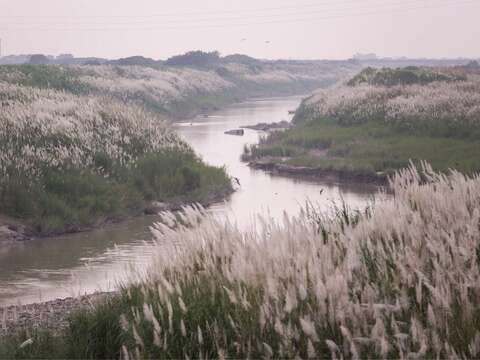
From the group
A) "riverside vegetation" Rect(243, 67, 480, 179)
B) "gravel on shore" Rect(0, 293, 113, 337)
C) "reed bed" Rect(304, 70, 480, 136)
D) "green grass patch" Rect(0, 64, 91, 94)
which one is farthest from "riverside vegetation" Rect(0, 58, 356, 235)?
"green grass patch" Rect(0, 64, 91, 94)

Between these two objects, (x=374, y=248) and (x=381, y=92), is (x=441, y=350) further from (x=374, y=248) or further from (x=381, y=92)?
(x=381, y=92)

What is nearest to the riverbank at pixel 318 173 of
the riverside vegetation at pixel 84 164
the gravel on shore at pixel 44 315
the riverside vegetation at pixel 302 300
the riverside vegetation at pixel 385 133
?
the riverside vegetation at pixel 385 133

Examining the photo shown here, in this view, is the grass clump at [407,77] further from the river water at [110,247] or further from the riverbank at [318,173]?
the river water at [110,247]

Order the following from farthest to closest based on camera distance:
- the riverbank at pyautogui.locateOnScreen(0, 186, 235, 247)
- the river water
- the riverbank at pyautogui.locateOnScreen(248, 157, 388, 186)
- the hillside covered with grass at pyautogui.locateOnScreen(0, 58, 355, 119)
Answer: the hillside covered with grass at pyautogui.locateOnScreen(0, 58, 355, 119) < the riverbank at pyautogui.locateOnScreen(248, 157, 388, 186) < the riverbank at pyautogui.locateOnScreen(0, 186, 235, 247) < the river water

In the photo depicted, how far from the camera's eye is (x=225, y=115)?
A: 64.8 metres

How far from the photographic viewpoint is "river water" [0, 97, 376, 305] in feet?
47.5

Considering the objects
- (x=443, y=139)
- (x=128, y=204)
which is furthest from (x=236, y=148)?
(x=128, y=204)

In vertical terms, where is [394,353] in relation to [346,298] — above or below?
below

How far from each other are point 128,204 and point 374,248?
52.4 feet

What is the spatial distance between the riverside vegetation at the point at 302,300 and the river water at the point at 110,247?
582 millimetres

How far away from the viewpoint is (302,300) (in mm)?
6578

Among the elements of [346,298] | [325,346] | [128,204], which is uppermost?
[346,298]

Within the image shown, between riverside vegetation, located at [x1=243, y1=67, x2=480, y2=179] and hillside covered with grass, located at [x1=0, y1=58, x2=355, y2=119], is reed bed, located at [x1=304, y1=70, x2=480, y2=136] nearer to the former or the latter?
riverside vegetation, located at [x1=243, y1=67, x2=480, y2=179]

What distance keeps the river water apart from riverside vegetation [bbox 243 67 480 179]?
204 centimetres
